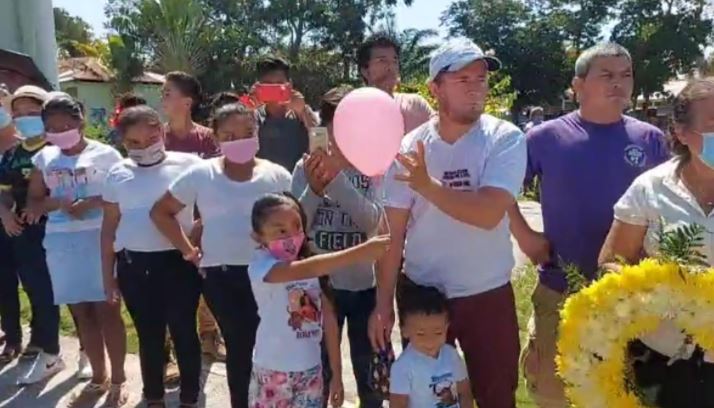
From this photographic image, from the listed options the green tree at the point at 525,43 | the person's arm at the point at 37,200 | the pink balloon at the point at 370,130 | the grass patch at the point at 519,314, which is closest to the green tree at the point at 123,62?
the green tree at the point at 525,43

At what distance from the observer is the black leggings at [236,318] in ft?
12.4

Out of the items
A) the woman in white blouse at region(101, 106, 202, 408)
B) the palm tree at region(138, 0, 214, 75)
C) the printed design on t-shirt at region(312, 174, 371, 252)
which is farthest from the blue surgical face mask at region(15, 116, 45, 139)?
the palm tree at region(138, 0, 214, 75)

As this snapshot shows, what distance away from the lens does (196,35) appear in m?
32.8

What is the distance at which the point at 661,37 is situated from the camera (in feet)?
121

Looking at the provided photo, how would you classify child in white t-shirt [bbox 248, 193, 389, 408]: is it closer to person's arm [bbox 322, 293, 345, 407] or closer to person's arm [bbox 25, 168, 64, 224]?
person's arm [bbox 322, 293, 345, 407]

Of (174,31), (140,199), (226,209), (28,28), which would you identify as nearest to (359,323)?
(226,209)

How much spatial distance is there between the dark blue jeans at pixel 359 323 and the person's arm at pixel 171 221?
0.83m

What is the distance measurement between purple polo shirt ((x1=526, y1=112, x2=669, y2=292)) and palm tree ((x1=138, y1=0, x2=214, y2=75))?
28826 mm

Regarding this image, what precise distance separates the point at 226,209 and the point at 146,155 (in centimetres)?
67

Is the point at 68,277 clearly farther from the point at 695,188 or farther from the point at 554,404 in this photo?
the point at 695,188

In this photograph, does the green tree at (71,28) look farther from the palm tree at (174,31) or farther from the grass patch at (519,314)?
the grass patch at (519,314)

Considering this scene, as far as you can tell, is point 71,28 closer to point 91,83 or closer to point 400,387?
point 91,83

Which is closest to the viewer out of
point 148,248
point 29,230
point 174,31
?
point 148,248

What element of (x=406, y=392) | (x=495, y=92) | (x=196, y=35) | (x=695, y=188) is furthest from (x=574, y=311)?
(x=196, y=35)
